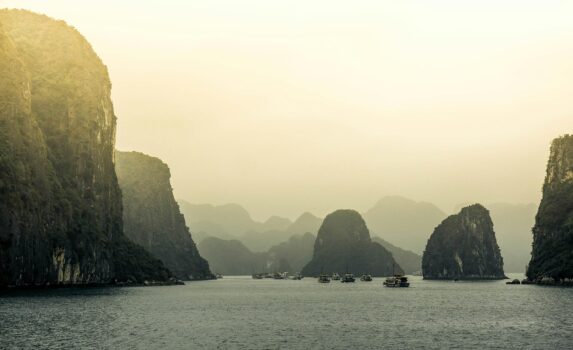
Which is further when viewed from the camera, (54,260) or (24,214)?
(54,260)

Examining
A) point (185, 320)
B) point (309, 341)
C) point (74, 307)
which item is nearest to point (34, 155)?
point (74, 307)

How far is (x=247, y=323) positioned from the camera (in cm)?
9925

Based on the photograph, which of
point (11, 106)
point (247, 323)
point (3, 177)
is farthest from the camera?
point (11, 106)

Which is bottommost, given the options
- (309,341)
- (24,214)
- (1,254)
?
(309,341)

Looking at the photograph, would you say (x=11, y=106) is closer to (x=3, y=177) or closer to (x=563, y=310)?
(x=3, y=177)

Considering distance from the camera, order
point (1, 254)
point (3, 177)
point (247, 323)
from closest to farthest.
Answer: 1. point (247, 323)
2. point (1, 254)
3. point (3, 177)

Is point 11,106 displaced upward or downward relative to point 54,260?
upward

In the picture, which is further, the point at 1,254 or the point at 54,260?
the point at 54,260

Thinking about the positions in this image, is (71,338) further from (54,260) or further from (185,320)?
(54,260)

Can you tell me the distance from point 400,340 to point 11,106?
146 meters

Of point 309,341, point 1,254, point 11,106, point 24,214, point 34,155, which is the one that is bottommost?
point 309,341

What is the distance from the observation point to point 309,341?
75375mm

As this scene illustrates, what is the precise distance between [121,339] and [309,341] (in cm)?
2273

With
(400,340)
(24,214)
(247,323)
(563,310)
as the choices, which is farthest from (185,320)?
(24,214)
